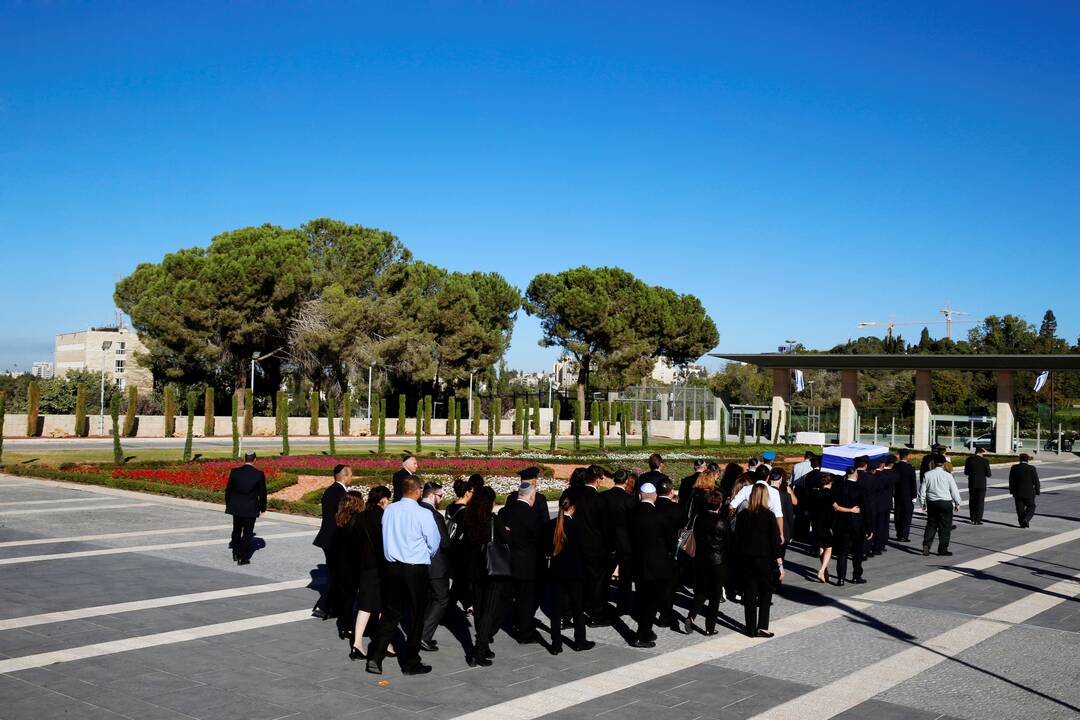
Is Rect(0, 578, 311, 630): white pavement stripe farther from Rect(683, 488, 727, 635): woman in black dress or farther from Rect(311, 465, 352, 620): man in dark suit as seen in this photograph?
Rect(683, 488, 727, 635): woman in black dress

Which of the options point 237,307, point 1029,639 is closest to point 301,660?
point 1029,639

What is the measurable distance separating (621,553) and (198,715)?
445 centimetres

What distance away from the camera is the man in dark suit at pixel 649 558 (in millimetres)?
9164

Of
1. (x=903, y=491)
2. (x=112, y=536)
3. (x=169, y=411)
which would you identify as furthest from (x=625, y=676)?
(x=169, y=411)

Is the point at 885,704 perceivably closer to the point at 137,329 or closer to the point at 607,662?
the point at 607,662

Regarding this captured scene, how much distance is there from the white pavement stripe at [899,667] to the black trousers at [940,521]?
3.44m

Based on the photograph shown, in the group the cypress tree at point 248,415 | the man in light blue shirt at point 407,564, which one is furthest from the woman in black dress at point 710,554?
the cypress tree at point 248,415

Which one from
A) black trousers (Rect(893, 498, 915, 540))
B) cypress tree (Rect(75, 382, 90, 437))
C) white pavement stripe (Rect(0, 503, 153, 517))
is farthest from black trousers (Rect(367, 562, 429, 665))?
cypress tree (Rect(75, 382, 90, 437))

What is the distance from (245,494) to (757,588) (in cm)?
714

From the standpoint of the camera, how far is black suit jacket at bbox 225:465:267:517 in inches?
512

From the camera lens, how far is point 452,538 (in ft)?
30.7

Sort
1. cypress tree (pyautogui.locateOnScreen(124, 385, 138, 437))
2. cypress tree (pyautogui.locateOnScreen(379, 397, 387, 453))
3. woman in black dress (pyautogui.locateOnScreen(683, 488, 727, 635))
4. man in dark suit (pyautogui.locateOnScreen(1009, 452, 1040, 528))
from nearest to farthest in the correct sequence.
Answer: woman in black dress (pyautogui.locateOnScreen(683, 488, 727, 635))
man in dark suit (pyautogui.locateOnScreen(1009, 452, 1040, 528))
cypress tree (pyautogui.locateOnScreen(379, 397, 387, 453))
cypress tree (pyautogui.locateOnScreen(124, 385, 138, 437))

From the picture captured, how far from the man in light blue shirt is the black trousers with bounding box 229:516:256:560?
540 cm

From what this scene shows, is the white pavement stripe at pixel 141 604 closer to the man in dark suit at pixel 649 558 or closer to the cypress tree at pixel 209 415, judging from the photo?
the man in dark suit at pixel 649 558
